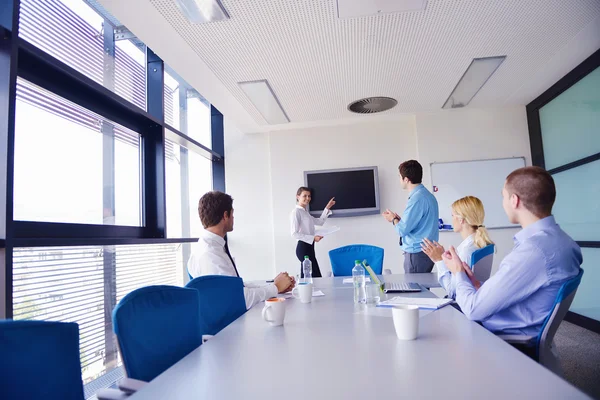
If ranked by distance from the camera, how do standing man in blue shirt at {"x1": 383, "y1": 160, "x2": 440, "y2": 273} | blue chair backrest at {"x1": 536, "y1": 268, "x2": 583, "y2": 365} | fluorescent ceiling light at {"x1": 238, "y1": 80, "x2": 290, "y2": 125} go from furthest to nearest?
fluorescent ceiling light at {"x1": 238, "y1": 80, "x2": 290, "y2": 125}
standing man in blue shirt at {"x1": 383, "y1": 160, "x2": 440, "y2": 273}
blue chair backrest at {"x1": 536, "y1": 268, "x2": 583, "y2": 365}

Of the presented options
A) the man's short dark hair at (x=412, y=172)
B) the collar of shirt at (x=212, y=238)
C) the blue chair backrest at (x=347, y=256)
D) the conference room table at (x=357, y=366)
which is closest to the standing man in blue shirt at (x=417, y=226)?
the man's short dark hair at (x=412, y=172)

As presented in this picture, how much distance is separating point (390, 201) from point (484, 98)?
5.89ft

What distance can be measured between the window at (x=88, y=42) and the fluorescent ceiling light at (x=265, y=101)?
1037mm

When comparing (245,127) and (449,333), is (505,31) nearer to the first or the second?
(449,333)

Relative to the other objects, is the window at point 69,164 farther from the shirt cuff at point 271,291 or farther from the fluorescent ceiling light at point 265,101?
the shirt cuff at point 271,291

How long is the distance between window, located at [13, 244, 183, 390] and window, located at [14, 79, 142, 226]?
9.9 inches

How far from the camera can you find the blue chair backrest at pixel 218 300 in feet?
6.12

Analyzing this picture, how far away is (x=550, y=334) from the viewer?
1.49 meters

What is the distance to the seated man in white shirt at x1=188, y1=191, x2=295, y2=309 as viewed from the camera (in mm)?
2262

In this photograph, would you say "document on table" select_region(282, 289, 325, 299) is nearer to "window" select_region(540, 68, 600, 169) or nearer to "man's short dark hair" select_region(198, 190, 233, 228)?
"man's short dark hair" select_region(198, 190, 233, 228)

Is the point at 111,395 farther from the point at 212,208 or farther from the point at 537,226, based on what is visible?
the point at 537,226

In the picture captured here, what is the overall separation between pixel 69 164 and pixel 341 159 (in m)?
3.72

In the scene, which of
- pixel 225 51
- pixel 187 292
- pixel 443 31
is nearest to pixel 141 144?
pixel 225 51

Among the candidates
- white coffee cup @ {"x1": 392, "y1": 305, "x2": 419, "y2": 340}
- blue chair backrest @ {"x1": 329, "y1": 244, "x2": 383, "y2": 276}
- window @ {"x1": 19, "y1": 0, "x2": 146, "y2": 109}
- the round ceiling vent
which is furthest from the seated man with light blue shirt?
the round ceiling vent
